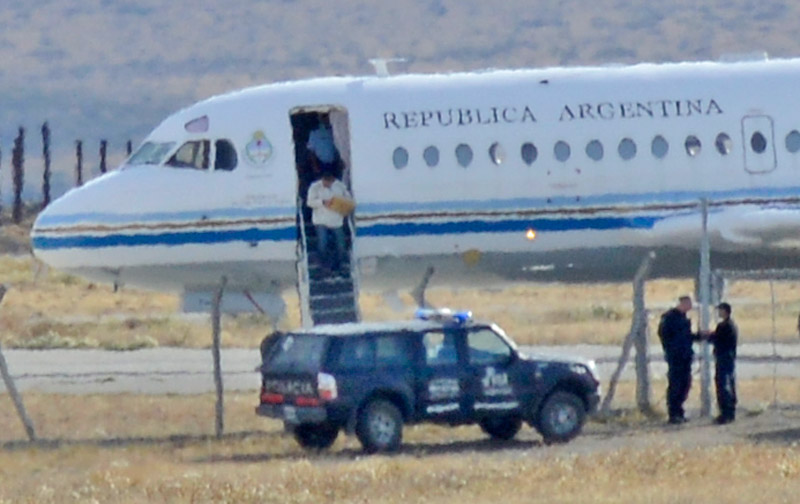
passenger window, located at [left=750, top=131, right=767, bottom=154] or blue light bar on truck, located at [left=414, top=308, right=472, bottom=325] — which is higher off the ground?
passenger window, located at [left=750, top=131, right=767, bottom=154]

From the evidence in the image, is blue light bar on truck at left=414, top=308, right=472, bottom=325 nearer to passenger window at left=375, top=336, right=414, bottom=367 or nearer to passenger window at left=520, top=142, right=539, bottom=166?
passenger window at left=375, top=336, right=414, bottom=367

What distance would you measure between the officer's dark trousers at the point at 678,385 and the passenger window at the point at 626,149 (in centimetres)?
336

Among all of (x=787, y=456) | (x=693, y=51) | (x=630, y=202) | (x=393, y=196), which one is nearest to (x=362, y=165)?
(x=393, y=196)

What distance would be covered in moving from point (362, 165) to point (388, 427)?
19.1ft

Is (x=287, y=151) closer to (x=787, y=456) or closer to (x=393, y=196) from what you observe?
(x=393, y=196)

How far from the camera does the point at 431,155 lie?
96.5 ft

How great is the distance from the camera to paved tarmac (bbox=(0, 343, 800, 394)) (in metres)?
33.4

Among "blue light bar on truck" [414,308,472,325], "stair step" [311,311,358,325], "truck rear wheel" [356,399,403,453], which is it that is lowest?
"truck rear wheel" [356,399,403,453]

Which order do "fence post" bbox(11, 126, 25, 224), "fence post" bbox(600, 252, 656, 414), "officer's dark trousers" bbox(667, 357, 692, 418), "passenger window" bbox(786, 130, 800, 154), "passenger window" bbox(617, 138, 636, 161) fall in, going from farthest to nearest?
"fence post" bbox(11, 126, 25, 224) < "passenger window" bbox(786, 130, 800, 154) < "passenger window" bbox(617, 138, 636, 161) < "fence post" bbox(600, 252, 656, 414) < "officer's dark trousers" bbox(667, 357, 692, 418)

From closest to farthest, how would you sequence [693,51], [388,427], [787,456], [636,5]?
[787,456] < [388,427] < [693,51] < [636,5]

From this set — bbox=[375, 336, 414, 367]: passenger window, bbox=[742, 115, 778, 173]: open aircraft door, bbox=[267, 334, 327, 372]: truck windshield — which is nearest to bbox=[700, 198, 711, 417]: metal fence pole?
bbox=[742, 115, 778, 173]: open aircraft door

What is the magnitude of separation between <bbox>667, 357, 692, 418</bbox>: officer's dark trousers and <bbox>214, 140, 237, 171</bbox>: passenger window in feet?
21.4

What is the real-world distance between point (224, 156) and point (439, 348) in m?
5.93

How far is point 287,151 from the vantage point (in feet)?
96.4
